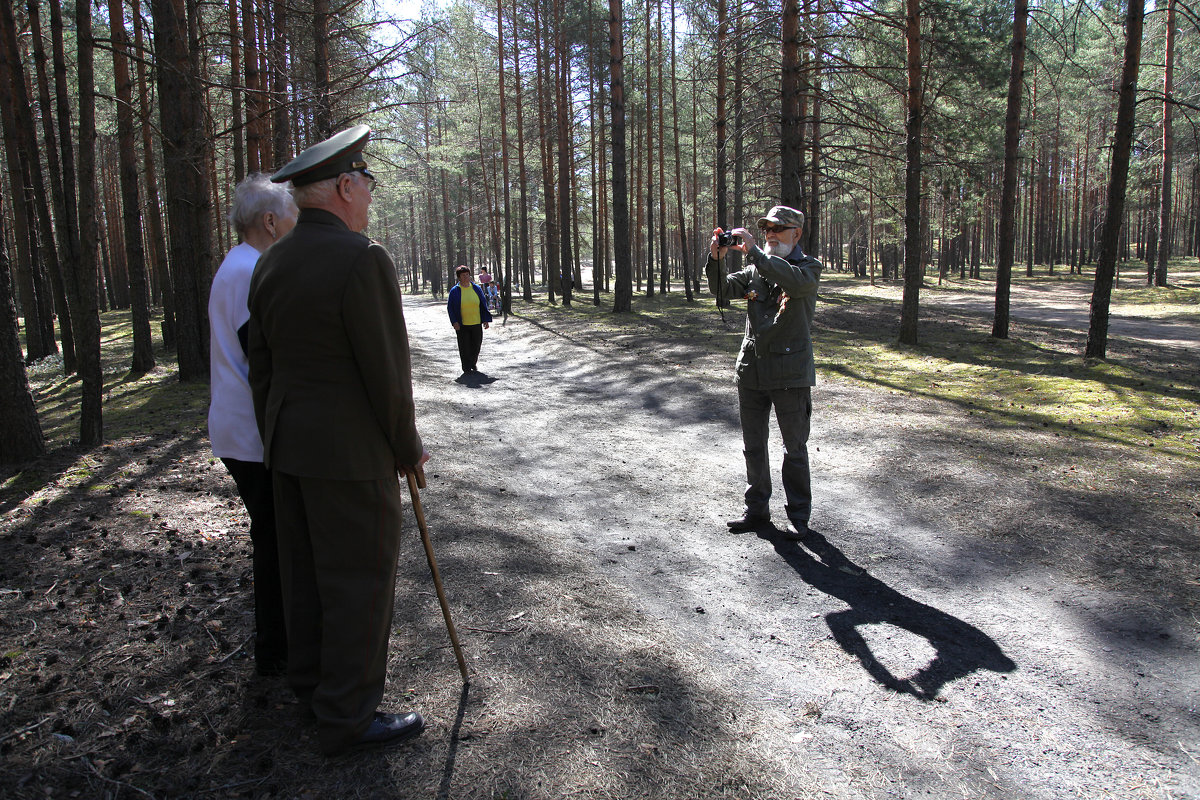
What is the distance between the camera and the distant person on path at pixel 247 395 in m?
2.98

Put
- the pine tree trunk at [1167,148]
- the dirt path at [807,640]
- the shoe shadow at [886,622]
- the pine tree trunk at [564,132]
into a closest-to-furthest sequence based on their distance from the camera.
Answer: the dirt path at [807,640], the shoe shadow at [886,622], the pine tree trunk at [1167,148], the pine tree trunk at [564,132]

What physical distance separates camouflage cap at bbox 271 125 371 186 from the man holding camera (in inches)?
108

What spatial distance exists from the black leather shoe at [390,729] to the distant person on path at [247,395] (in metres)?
0.74

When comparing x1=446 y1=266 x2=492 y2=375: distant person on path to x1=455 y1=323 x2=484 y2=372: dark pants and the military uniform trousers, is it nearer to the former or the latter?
x1=455 y1=323 x2=484 y2=372: dark pants

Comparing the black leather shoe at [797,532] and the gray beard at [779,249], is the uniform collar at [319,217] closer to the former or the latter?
the gray beard at [779,249]

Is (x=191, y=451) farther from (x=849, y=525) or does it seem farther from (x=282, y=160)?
(x=282, y=160)

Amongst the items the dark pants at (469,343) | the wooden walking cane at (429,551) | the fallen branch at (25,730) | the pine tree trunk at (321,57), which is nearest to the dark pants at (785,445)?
the wooden walking cane at (429,551)

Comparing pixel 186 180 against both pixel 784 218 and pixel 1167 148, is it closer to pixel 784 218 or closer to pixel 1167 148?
pixel 784 218

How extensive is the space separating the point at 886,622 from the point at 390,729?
8.56 feet

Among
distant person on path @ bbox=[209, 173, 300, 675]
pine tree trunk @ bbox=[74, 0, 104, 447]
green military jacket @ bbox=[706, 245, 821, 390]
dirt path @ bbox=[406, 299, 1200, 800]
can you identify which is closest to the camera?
dirt path @ bbox=[406, 299, 1200, 800]

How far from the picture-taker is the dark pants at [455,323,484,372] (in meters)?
12.9

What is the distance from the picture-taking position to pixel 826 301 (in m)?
24.8

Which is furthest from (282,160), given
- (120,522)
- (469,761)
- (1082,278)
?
(1082,278)

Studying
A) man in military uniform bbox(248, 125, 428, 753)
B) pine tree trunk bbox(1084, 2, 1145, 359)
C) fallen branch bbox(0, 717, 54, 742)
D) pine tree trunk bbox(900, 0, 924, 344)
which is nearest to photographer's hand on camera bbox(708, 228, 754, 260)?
man in military uniform bbox(248, 125, 428, 753)
